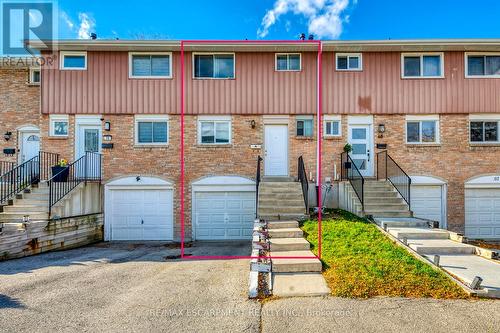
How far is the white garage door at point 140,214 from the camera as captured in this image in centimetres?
1175

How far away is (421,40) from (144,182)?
39.3 ft

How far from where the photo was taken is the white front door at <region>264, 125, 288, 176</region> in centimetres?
1210

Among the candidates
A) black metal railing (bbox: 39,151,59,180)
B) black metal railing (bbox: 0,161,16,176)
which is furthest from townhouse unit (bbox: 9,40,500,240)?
black metal railing (bbox: 0,161,16,176)

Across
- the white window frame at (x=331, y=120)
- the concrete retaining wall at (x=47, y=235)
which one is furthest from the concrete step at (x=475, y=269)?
the concrete retaining wall at (x=47, y=235)

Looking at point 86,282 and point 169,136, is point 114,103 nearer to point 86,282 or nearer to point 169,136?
point 169,136

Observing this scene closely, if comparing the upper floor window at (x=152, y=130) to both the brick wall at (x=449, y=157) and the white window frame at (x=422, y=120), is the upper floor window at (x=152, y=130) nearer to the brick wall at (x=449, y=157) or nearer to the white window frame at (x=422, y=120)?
the brick wall at (x=449, y=157)

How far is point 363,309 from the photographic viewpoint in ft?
14.1

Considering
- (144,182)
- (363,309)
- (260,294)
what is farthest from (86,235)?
(363,309)

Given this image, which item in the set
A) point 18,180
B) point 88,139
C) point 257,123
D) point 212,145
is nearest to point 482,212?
point 257,123

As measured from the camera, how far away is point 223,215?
38.8 ft

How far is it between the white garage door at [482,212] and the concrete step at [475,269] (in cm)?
628

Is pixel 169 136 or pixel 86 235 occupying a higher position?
pixel 169 136

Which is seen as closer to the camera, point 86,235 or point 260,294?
point 260,294

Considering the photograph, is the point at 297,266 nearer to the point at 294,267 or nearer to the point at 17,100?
the point at 294,267
